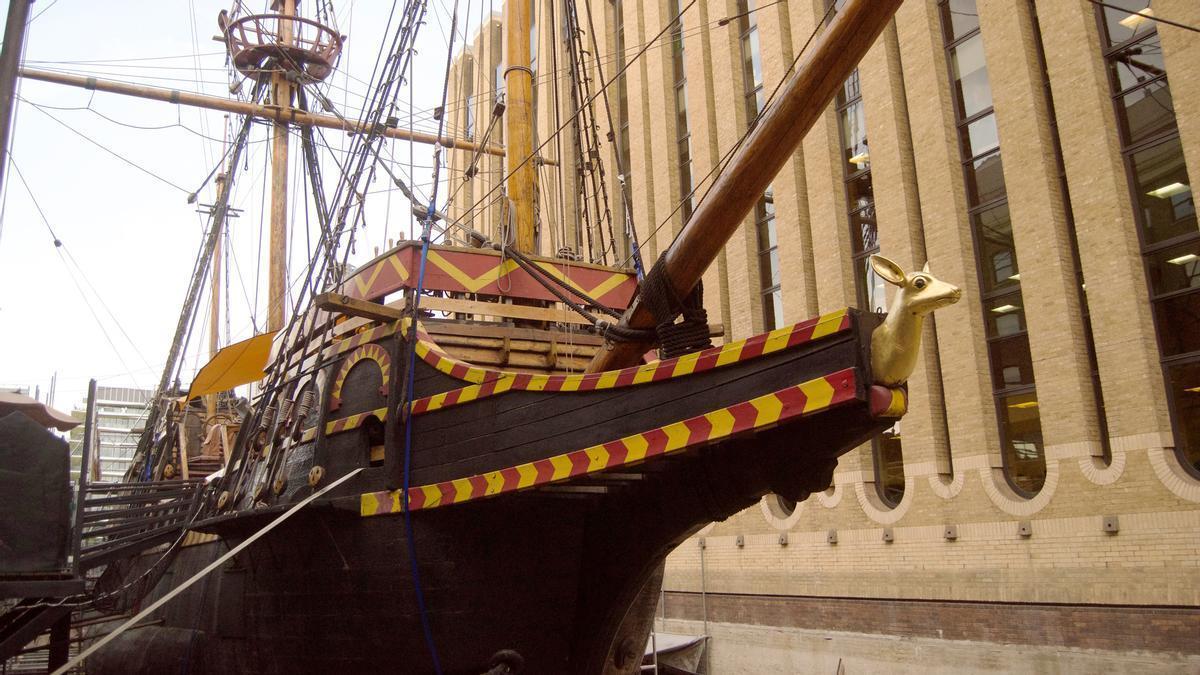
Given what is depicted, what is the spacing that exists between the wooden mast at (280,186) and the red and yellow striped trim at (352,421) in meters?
10.7

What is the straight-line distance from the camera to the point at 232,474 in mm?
7781

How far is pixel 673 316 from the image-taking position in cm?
514

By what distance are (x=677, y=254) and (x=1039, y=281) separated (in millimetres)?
8099

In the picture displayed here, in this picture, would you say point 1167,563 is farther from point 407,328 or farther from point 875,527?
point 407,328

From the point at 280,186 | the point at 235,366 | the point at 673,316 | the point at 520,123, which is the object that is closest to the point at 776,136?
the point at 673,316

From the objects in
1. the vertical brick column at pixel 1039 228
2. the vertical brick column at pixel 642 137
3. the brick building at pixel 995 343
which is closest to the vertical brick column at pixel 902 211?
the brick building at pixel 995 343

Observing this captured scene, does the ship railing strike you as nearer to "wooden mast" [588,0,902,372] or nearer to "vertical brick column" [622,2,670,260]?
"wooden mast" [588,0,902,372]

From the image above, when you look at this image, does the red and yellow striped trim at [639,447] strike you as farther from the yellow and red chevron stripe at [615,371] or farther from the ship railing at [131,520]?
the ship railing at [131,520]

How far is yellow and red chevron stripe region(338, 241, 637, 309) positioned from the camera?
6.50 m

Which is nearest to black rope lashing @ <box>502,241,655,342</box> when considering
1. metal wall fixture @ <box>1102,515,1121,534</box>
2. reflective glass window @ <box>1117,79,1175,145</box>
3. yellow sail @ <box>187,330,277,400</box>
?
yellow sail @ <box>187,330,277,400</box>

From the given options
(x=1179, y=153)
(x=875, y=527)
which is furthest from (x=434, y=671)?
(x=1179, y=153)

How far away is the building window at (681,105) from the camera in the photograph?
18625 mm

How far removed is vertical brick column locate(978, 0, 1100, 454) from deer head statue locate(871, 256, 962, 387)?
8051 mm

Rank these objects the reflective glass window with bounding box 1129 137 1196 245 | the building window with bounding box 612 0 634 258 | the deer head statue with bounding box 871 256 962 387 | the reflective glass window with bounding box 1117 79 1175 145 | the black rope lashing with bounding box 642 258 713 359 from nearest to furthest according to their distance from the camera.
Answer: the deer head statue with bounding box 871 256 962 387 → the black rope lashing with bounding box 642 258 713 359 → the reflective glass window with bounding box 1129 137 1196 245 → the reflective glass window with bounding box 1117 79 1175 145 → the building window with bounding box 612 0 634 258
